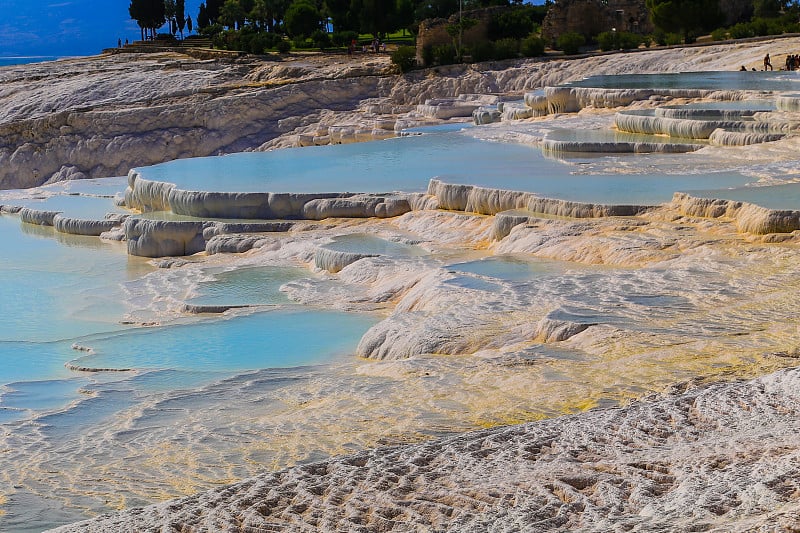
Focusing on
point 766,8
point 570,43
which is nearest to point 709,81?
point 570,43

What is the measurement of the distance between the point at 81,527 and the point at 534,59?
2131cm

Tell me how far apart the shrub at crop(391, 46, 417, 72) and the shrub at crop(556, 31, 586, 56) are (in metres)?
3.26

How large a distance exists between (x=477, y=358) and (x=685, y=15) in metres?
21.8

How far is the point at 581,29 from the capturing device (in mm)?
26891

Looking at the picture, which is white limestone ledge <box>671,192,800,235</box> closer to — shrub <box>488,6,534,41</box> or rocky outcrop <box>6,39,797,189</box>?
rocky outcrop <box>6,39,797,189</box>

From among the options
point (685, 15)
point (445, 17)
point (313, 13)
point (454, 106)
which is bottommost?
point (454, 106)

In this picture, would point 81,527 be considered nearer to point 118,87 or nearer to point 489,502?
point 489,502

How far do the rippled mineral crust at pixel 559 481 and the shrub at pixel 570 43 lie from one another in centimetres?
2102

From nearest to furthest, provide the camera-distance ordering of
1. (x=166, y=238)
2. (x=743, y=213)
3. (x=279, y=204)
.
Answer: (x=743, y=213) < (x=279, y=204) < (x=166, y=238)

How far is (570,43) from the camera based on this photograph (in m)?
24.4

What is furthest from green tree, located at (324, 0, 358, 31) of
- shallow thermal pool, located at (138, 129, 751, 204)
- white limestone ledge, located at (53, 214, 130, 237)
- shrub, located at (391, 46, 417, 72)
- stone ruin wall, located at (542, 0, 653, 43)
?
white limestone ledge, located at (53, 214, 130, 237)

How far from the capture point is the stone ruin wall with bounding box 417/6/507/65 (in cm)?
2583

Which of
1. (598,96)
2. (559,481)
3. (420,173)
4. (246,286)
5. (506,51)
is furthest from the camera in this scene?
(506,51)

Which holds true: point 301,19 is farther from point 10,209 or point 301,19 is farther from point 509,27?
point 10,209
